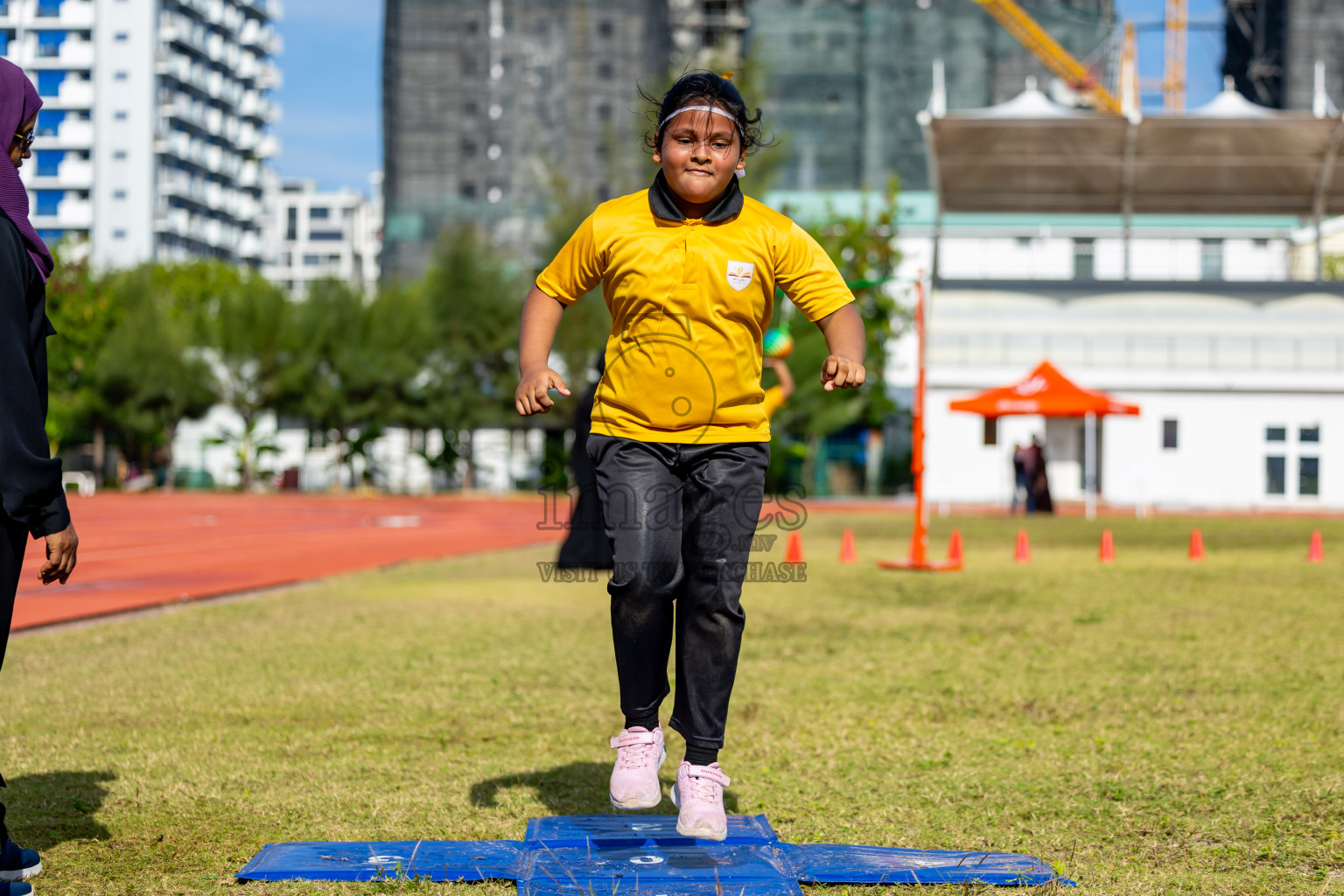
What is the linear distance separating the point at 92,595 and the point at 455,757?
800cm

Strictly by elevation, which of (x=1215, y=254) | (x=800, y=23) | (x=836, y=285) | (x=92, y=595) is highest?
(x=800, y=23)

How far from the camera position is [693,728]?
3908 mm

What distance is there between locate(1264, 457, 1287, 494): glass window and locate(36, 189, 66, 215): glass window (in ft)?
267

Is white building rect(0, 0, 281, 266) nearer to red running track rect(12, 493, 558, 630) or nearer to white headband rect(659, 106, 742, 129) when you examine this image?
red running track rect(12, 493, 558, 630)

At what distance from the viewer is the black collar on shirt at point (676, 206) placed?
388 centimetres

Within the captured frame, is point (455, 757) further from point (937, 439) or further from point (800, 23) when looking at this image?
Answer: point (800, 23)

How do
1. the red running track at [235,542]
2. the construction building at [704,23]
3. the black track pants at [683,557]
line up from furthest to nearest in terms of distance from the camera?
the construction building at [704,23] < the red running track at [235,542] < the black track pants at [683,557]

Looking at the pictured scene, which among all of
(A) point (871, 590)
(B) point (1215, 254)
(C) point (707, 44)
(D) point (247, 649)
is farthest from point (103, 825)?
(C) point (707, 44)

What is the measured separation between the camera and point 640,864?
12.1 ft

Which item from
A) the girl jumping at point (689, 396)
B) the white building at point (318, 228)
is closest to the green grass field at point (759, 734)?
the girl jumping at point (689, 396)

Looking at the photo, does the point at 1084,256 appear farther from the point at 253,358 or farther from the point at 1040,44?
the point at 253,358

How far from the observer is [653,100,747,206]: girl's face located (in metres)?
3.84

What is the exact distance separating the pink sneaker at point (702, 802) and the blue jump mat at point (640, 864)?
55mm

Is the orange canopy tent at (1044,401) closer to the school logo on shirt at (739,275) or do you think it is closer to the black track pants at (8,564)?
the school logo on shirt at (739,275)
